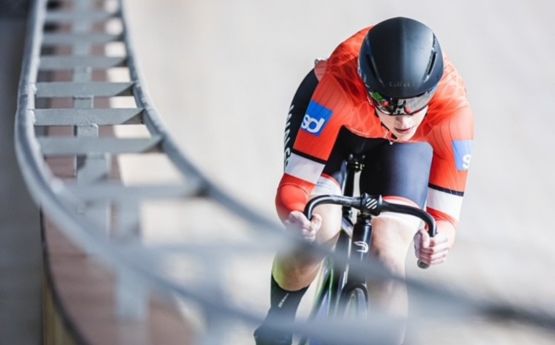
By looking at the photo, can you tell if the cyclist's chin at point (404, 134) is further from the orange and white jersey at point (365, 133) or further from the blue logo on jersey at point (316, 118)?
the blue logo on jersey at point (316, 118)

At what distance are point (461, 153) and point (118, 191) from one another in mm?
1115

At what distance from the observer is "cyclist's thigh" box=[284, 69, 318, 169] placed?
4.56 m

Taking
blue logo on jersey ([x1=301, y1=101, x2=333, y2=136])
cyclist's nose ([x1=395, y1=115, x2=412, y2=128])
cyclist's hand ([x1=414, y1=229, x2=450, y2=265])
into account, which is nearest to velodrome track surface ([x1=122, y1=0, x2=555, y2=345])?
blue logo on jersey ([x1=301, y1=101, x2=333, y2=136])

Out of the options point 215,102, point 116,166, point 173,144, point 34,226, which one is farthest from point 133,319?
point 215,102

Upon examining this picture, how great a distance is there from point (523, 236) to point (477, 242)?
1.02 feet

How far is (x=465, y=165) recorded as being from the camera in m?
4.16

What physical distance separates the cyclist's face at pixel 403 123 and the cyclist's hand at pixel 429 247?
12.3 inches

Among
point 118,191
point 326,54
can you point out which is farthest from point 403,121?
point 326,54

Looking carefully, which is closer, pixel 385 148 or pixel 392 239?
pixel 392 239

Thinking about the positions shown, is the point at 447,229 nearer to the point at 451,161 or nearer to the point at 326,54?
the point at 451,161

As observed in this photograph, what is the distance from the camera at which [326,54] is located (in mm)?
9453

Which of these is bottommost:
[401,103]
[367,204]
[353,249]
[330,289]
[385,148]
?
[330,289]

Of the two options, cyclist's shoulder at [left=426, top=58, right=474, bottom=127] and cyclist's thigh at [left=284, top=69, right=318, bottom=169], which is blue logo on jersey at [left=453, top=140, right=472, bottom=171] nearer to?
cyclist's shoulder at [left=426, top=58, right=474, bottom=127]

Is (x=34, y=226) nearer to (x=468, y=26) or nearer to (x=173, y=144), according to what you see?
(x=173, y=144)
